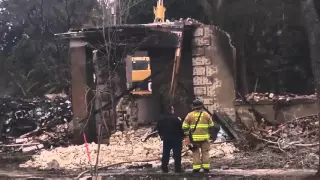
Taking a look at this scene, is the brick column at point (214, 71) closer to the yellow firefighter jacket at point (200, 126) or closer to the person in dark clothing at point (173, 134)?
the person in dark clothing at point (173, 134)

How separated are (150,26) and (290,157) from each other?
656 centimetres

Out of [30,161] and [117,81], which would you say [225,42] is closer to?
[117,81]

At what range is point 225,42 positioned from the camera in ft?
51.1

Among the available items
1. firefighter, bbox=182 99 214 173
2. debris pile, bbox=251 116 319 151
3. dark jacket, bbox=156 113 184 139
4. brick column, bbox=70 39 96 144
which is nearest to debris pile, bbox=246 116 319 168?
debris pile, bbox=251 116 319 151

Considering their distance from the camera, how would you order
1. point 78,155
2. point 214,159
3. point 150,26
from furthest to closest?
point 150,26 < point 78,155 < point 214,159

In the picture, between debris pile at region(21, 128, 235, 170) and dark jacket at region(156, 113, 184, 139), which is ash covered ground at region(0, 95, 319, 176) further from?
dark jacket at region(156, 113, 184, 139)

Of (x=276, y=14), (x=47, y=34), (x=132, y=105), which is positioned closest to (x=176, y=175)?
(x=132, y=105)

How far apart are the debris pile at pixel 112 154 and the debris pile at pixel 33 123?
7.75ft

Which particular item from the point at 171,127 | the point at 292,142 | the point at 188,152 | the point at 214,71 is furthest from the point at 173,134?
the point at 214,71

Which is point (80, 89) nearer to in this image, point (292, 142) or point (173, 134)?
point (173, 134)

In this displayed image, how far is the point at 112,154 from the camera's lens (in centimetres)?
1368

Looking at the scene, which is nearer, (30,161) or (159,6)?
(30,161)

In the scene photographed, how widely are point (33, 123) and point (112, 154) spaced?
8787 millimetres

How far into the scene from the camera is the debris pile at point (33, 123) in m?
17.5
